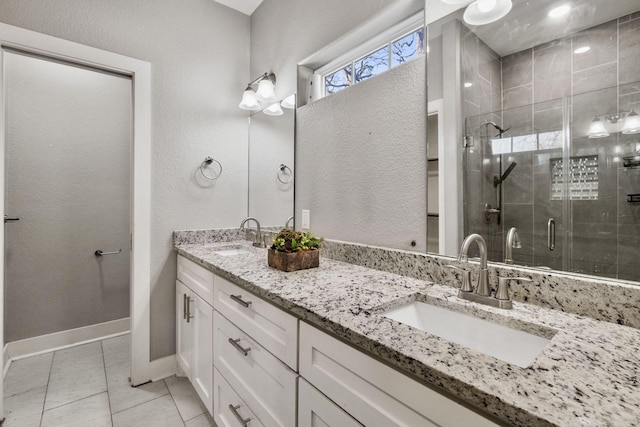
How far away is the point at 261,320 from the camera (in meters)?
1.08

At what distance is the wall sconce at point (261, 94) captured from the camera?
2.08 meters

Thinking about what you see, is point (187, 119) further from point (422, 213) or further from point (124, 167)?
point (422, 213)

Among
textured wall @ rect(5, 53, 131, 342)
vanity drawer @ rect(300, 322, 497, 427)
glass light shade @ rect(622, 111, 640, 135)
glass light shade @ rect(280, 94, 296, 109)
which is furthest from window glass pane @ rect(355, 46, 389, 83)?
textured wall @ rect(5, 53, 131, 342)

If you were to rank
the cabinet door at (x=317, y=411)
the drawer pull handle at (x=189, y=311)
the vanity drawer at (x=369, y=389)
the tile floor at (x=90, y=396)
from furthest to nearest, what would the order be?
the drawer pull handle at (x=189, y=311) < the tile floor at (x=90, y=396) < the cabinet door at (x=317, y=411) < the vanity drawer at (x=369, y=389)

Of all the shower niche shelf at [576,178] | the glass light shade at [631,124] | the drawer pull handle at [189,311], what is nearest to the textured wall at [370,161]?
the shower niche shelf at [576,178]

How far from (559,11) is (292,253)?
4.07ft

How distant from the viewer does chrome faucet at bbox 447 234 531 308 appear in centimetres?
91

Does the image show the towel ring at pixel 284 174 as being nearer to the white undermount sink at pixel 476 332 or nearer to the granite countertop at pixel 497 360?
the granite countertop at pixel 497 360

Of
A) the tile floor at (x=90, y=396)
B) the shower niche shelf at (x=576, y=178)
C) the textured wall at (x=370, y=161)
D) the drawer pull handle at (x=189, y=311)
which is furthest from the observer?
the drawer pull handle at (x=189, y=311)

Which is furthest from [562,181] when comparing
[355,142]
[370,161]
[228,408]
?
A: [228,408]

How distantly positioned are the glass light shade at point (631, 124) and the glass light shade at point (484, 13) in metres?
0.53

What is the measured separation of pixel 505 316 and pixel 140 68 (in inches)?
91.4

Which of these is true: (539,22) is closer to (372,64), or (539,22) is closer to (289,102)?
(372,64)

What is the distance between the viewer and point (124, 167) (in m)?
2.67
